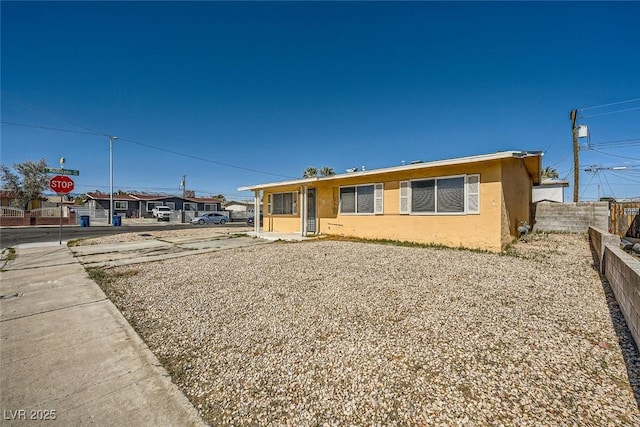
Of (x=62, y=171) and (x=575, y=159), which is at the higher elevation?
(x=575, y=159)

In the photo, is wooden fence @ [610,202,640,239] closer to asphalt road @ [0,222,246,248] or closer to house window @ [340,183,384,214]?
house window @ [340,183,384,214]

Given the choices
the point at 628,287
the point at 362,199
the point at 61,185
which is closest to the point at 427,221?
the point at 362,199

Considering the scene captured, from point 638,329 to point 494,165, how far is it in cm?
607

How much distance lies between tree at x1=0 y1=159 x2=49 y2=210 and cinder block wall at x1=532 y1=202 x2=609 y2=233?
1650 inches

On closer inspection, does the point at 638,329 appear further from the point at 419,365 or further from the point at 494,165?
the point at 494,165

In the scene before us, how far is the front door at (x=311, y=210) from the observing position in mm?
12969

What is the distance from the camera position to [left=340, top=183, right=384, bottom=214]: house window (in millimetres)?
10468

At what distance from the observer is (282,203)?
14.4 metres

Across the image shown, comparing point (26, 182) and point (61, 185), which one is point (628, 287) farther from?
point (26, 182)

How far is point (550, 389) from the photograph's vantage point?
6.76 ft

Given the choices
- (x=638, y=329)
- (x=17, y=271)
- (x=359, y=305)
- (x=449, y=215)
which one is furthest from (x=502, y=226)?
(x=17, y=271)

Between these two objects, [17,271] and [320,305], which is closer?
[320,305]

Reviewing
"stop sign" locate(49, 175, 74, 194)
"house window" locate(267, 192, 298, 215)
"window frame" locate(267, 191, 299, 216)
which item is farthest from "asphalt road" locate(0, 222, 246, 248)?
"house window" locate(267, 192, 298, 215)

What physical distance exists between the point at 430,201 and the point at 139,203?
41362 mm
